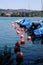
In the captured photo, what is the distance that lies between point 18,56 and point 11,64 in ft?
5.65

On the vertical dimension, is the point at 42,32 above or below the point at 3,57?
below

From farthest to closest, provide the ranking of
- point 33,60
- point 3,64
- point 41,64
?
point 33,60 < point 41,64 < point 3,64

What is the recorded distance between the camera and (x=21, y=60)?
25.2m

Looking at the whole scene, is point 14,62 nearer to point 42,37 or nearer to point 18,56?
point 18,56

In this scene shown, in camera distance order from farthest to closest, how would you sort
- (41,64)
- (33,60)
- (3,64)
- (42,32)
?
1. (42,32)
2. (33,60)
3. (41,64)
4. (3,64)

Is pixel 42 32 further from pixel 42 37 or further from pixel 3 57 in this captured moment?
pixel 3 57

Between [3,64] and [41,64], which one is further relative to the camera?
[41,64]

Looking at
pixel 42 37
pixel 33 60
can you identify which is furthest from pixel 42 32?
pixel 33 60

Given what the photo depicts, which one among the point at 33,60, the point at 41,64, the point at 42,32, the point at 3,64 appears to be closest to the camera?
the point at 3,64

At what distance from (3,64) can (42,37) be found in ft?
86.2

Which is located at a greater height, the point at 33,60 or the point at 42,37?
the point at 33,60

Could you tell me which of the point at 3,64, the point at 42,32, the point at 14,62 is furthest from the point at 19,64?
the point at 42,32

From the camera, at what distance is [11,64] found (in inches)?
922

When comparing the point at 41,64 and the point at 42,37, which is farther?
the point at 42,37
